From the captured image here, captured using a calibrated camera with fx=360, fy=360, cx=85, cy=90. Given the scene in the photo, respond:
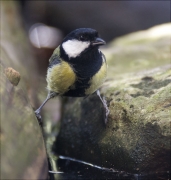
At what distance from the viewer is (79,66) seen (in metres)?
2.85

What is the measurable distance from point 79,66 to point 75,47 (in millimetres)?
152

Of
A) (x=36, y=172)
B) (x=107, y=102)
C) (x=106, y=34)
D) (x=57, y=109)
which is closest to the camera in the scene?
(x=36, y=172)

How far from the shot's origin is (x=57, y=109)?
438cm

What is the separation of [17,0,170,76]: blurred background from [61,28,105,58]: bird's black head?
3.81 meters

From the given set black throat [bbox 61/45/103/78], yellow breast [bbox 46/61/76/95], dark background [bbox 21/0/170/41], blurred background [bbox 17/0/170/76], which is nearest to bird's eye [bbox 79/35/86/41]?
black throat [bbox 61/45/103/78]

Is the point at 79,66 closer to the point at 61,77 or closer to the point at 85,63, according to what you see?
the point at 85,63

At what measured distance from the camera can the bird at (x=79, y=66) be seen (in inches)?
110

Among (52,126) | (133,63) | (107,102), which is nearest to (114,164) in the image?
(107,102)

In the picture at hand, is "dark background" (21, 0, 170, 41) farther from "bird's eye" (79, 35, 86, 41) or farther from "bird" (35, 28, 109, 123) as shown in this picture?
"bird's eye" (79, 35, 86, 41)

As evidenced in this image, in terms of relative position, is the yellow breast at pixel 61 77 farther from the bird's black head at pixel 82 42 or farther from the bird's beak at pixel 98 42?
the bird's beak at pixel 98 42

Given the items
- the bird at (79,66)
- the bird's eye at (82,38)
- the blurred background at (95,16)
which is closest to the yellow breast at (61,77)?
A: the bird at (79,66)

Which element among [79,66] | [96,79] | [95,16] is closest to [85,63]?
[79,66]

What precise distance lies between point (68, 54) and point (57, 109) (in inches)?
63.0

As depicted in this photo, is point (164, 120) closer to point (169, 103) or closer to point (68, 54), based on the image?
point (169, 103)
